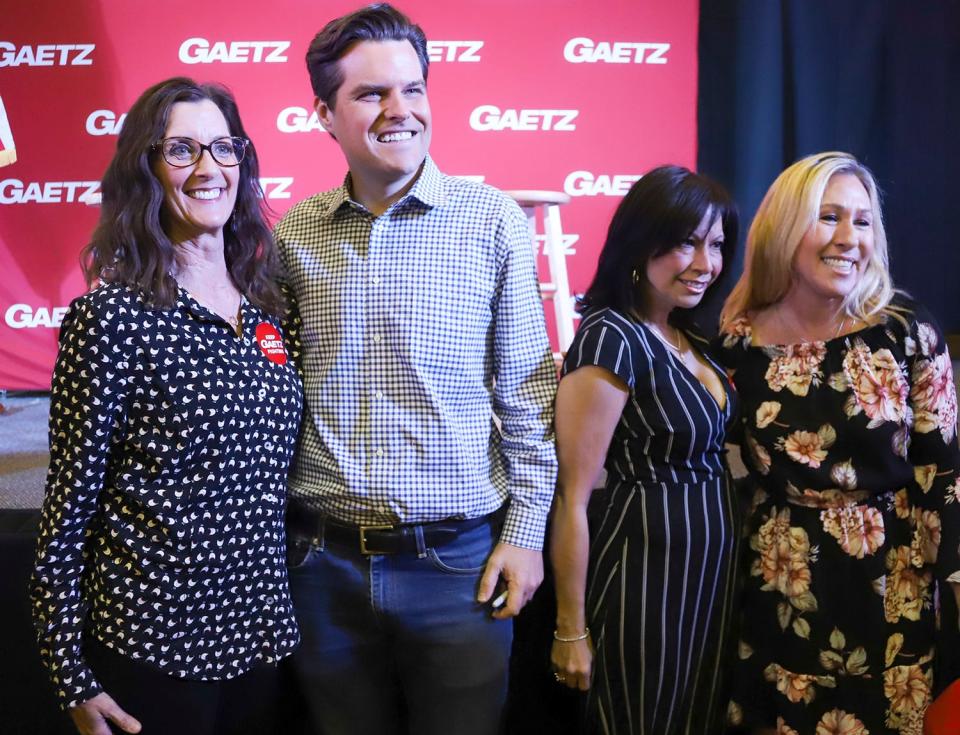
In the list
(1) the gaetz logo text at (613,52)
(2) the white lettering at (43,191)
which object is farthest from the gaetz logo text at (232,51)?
(1) the gaetz logo text at (613,52)

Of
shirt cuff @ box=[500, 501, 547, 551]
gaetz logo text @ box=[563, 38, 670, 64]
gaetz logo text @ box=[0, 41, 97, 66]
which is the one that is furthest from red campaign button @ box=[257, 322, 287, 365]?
gaetz logo text @ box=[0, 41, 97, 66]

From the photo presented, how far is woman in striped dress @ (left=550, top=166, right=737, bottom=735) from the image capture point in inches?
55.9

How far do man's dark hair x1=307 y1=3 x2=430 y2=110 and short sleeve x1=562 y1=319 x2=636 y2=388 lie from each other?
1.67 ft

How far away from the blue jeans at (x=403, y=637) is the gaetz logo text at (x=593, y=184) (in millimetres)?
2938

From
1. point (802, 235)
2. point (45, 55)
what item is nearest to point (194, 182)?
point (802, 235)

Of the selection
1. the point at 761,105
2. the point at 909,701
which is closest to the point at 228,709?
the point at 909,701

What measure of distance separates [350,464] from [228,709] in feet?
1.34

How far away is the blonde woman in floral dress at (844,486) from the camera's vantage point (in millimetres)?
1455

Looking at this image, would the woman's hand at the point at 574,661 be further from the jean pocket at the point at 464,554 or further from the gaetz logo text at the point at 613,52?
the gaetz logo text at the point at 613,52

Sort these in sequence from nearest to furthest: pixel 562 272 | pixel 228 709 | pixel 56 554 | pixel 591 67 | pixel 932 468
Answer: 1. pixel 56 554
2. pixel 228 709
3. pixel 932 468
4. pixel 562 272
5. pixel 591 67

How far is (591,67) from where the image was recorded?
4023 millimetres

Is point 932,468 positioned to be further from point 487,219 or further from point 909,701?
point 487,219

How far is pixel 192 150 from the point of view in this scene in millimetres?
1275

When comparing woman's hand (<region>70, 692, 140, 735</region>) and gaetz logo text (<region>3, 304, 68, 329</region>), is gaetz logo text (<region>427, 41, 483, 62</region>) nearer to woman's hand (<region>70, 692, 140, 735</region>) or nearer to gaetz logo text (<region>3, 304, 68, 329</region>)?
gaetz logo text (<region>3, 304, 68, 329</region>)
